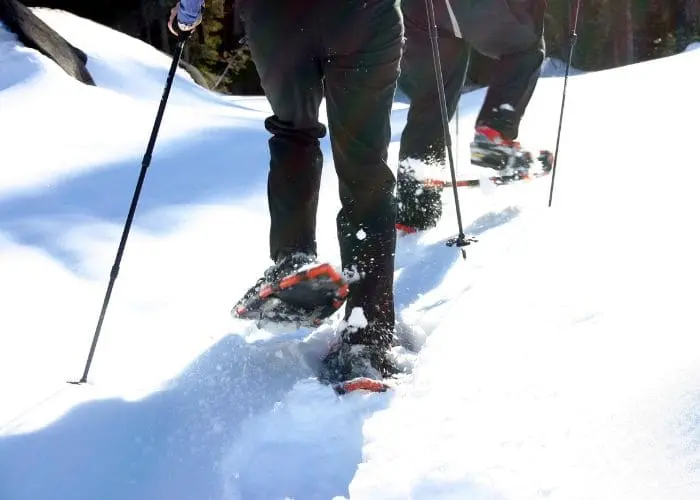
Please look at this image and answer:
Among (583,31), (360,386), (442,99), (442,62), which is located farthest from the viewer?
(583,31)

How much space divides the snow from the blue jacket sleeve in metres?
0.99

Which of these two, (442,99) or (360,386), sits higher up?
(442,99)

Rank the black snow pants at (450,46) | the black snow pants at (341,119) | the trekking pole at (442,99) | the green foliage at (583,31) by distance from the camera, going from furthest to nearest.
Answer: the green foliage at (583,31)
the black snow pants at (450,46)
the trekking pole at (442,99)
the black snow pants at (341,119)

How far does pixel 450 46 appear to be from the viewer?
11.2 feet

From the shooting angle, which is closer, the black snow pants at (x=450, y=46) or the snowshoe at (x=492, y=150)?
the black snow pants at (x=450, y=46)

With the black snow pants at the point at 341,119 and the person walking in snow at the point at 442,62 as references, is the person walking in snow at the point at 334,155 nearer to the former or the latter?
the black snow pants at the point at 341,119

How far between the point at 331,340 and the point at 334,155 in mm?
604

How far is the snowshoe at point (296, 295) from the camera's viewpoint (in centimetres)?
203

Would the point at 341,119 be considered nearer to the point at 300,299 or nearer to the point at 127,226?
the point at 300,299

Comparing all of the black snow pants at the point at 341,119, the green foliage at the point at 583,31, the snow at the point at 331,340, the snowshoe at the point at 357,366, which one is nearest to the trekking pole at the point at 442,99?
the snow at the point at 331,340

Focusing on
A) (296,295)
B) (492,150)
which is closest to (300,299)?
(296,295)

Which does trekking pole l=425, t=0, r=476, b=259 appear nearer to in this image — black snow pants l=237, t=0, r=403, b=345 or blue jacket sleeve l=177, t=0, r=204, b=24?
black snow pants l=237, t=0, r=403, b=345

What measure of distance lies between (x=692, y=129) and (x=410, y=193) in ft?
6.57

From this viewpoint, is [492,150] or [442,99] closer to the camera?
[442,99]
